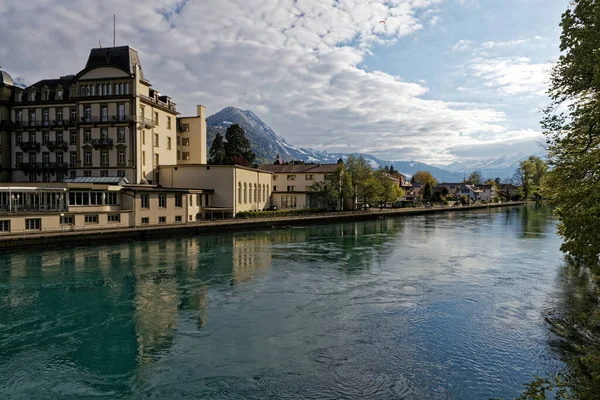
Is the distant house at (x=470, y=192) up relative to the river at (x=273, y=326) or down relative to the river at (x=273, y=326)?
up

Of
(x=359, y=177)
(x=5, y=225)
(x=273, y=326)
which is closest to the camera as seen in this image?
(x=273, y=326)

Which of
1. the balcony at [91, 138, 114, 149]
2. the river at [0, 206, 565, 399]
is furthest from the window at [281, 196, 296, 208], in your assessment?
the river at [0, 206, 565, 399]

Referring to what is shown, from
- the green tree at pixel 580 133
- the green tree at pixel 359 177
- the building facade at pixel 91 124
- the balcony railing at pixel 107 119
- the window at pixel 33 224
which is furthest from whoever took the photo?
the green tree at pixel 359 177

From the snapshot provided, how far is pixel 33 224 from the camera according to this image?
1420 inches

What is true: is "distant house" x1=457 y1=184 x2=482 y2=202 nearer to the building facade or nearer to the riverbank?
the riverbank

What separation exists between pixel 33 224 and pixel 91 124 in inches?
786

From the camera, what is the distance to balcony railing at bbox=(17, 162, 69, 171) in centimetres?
5409

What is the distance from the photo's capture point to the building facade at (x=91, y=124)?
168 feet

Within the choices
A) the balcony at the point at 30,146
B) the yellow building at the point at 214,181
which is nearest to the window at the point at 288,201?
the yellow building at the point at 214,181

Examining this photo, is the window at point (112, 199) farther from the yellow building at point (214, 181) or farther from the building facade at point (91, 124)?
the yellow building at point (214, 181)

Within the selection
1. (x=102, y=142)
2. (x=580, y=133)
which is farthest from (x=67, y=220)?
(x=580, y=133)

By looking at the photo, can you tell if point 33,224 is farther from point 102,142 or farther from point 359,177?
point 359,177

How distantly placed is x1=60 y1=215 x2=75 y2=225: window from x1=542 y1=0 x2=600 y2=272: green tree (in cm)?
3925

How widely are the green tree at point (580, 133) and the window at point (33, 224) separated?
39324mm
